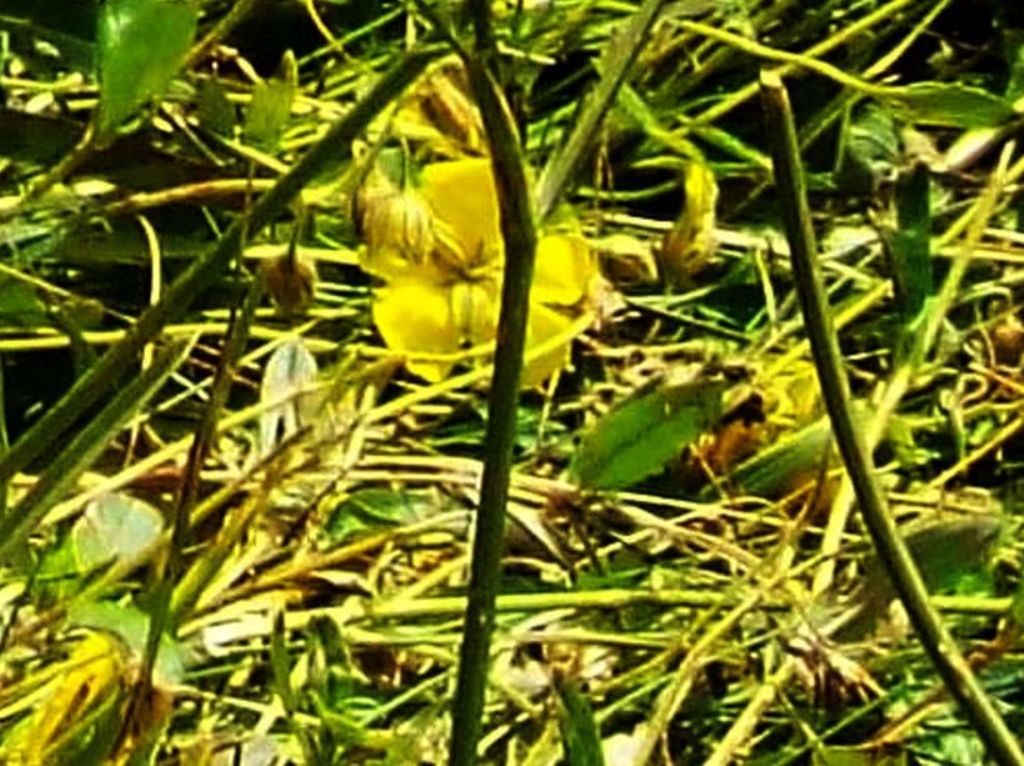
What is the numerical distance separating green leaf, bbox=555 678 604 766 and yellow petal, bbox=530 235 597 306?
0.70 ft

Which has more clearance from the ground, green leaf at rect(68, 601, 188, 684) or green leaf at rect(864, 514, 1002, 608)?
green leaf at rect(864, 514, 1002, 608)

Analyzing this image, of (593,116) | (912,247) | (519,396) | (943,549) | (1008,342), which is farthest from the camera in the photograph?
(1008,342)

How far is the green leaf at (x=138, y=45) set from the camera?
0.68 m

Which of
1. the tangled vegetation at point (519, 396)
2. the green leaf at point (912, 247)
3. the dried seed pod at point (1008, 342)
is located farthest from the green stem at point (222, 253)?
the dried seed pod at point (1008, 342)

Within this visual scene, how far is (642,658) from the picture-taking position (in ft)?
2.82

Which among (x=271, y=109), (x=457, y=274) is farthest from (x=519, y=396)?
(x=271, y=109)

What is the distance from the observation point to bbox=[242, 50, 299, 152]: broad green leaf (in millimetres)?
930

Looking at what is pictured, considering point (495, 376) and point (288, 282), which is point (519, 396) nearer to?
point (495, 376)

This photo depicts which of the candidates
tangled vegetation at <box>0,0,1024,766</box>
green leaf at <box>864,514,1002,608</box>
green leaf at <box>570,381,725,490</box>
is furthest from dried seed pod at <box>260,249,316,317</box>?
green leaf at <box>864,514,1002,608</box>

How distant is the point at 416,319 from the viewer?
883mm

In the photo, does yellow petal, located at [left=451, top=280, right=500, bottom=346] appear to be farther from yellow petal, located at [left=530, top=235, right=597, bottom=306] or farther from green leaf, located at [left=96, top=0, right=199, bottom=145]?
green leaf, located at [left=96, top=0, right=199, bottom=145]

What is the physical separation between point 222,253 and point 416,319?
0.30 metres

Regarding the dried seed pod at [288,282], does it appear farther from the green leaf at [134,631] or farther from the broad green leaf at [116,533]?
the green leaf at [134,631]

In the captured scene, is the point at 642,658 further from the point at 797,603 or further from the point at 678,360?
the point at 678,360
